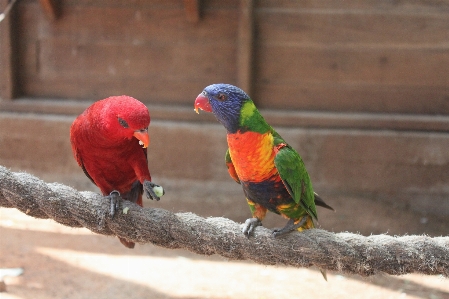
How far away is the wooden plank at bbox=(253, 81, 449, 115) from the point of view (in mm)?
5137

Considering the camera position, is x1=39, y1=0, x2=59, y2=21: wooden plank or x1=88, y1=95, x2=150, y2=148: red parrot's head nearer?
x1=88, y1=95, x2=150, y2=148: red parrot's head

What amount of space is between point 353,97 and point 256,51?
4.14ft

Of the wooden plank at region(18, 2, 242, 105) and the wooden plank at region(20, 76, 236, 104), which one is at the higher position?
the wooden plank at region(18, 2, 242, 105)

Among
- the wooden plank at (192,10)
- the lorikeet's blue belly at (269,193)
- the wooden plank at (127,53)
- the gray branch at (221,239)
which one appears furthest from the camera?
the wooden plank at (127,53)

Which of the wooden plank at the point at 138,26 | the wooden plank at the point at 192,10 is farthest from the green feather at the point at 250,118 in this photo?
the wooden plank at the point at 138,26

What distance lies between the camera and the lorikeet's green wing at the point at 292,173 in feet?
6.90

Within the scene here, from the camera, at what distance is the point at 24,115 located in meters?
5.39

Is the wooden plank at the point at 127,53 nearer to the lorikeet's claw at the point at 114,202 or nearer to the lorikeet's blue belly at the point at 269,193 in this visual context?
the lorikeet's blue belly at the point at 269,193

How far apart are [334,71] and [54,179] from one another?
3.64 m

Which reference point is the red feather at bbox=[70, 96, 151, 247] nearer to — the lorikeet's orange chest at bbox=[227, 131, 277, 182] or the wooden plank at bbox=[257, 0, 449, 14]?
the lorikeet's orange chest at bbox=[227, 131, 277, 182]

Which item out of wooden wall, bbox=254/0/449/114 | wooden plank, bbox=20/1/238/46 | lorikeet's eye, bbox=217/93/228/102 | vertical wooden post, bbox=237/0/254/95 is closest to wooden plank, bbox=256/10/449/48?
wooden wall, bbox=254/0/449/114

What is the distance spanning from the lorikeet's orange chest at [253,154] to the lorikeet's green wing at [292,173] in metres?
0.05

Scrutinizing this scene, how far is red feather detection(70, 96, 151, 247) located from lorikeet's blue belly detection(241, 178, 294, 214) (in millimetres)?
529

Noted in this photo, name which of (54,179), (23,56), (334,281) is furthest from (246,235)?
(23,56)
